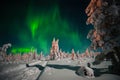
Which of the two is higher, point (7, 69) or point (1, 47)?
point (1, 47)

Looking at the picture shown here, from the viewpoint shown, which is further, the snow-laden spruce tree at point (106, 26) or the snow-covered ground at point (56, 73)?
the snow-covered ground at point (56, 73)

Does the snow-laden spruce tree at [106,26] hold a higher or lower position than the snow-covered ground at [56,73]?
higher

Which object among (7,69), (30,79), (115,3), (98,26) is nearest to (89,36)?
(98,26)

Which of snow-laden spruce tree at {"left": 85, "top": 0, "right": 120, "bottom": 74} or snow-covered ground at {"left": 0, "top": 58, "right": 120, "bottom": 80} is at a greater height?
snow-laden spruce tree at {"left": 85, "top": 0, "right": 120, "bottom": 74}

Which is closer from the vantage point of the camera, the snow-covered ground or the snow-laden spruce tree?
the snow-laden spruce tree

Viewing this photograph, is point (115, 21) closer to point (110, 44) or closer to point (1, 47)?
point (110, 44)

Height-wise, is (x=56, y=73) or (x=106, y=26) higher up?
(x=106, y=26)

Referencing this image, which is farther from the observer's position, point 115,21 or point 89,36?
point 89,36

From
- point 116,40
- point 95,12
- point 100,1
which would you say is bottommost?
point 116,40

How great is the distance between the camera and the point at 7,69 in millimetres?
41281

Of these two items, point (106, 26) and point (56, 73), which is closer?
point (106, 26)

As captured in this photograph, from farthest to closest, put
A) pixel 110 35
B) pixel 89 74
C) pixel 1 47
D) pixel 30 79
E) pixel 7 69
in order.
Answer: pixel 1 47 < pixel 7 69 < pixel 30 79 < pixel 89 74 < pixel 110 35

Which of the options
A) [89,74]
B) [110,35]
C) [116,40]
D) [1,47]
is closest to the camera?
[116,40]

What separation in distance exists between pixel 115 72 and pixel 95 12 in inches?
390
